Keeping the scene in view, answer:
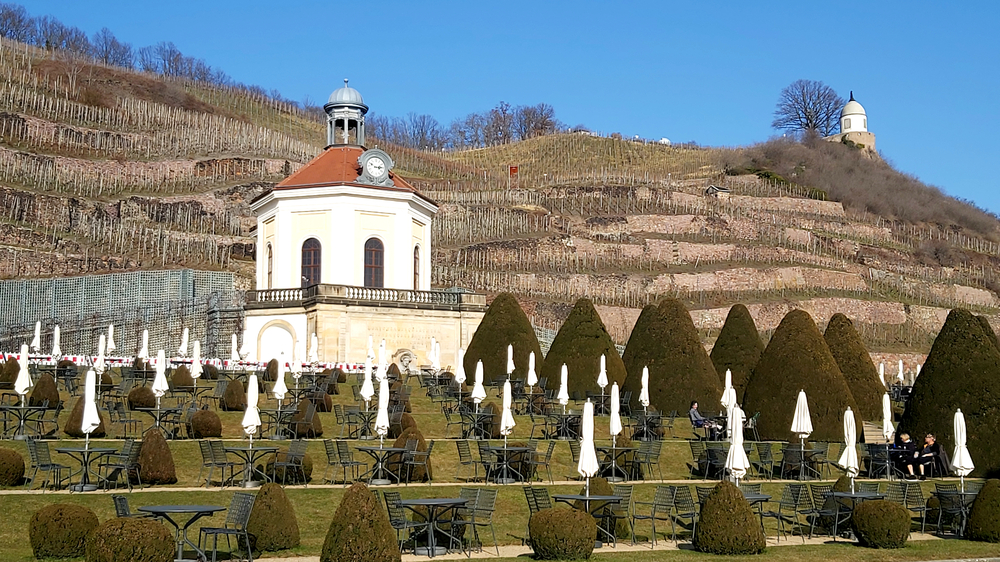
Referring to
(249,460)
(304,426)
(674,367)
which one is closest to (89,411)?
(249,460)

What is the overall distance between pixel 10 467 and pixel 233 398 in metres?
8.29

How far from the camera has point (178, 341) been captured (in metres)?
46.3

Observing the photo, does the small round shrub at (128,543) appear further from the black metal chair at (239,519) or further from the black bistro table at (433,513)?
the black bistro table at (433,513)

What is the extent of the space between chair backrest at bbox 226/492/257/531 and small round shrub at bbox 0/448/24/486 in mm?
5803

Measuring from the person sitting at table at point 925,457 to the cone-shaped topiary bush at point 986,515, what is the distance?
5714 mm

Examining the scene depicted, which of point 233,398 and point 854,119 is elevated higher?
point 854,119

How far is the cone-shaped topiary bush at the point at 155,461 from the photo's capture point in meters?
19.1

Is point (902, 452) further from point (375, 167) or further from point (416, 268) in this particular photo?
point (375, 167)

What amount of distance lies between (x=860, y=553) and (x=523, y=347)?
1944cm

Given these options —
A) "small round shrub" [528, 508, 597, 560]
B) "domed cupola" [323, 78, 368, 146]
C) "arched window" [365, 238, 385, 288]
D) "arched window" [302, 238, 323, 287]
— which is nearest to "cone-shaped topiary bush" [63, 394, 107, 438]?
"small round shrub" [528, 508, 597, 560]

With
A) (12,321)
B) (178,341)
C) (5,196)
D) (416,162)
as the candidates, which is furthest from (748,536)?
(416,162)

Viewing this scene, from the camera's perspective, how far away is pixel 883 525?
663 inches

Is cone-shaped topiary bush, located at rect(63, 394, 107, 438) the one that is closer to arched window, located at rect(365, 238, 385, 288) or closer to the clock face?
arched window, located at rect(365, 238, 385, 288)

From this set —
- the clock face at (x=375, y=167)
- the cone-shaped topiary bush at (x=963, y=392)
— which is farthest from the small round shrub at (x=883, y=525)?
the clock face at (x=375, y=167)
